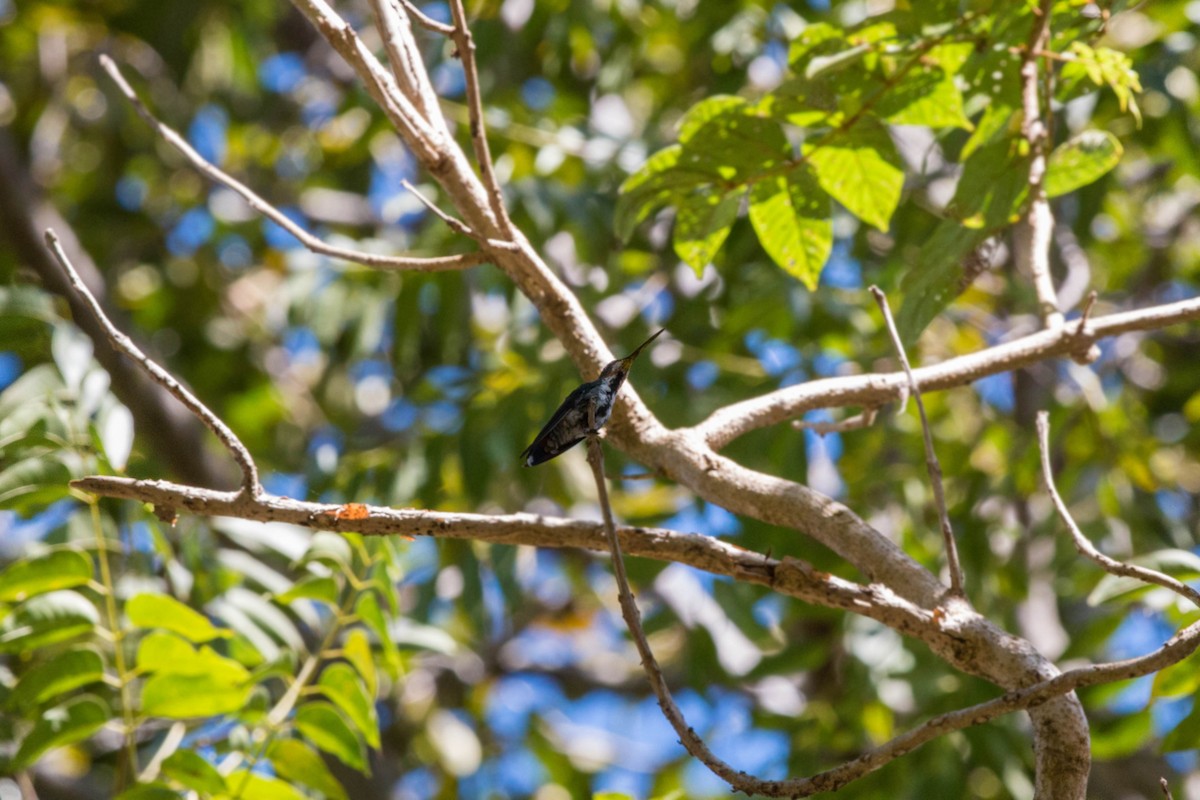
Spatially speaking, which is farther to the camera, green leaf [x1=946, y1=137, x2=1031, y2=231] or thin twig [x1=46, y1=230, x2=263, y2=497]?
green leaf [x1=946, y1=137, x2=1031, y2=231]

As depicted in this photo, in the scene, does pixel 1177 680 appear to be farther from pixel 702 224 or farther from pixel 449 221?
pixel 449 221

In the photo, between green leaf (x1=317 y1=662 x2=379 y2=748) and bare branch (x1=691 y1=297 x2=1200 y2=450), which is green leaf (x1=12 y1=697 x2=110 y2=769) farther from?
bare branch (x1=691 y1=297 x2=1200 y2=450)

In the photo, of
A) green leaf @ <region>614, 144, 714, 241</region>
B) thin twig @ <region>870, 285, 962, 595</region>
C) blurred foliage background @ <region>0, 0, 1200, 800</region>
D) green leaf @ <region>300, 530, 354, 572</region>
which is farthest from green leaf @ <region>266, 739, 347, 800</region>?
thin twig @ <region>870, 285, 962, 595</region>

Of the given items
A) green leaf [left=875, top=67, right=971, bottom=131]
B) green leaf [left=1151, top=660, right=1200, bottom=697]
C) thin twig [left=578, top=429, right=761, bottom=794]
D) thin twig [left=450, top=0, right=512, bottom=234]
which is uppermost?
green leaf [left=875, top=67, right=971, bottom=131]

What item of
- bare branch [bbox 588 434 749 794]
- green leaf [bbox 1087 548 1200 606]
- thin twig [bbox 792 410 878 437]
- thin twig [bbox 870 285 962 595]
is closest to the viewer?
bare branch [bbox 588 434 749 794]

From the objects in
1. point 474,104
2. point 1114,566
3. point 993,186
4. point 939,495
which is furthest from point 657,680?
point 993,186

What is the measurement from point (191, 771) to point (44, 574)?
60 centimetres

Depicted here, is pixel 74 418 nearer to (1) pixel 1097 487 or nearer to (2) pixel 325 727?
(2) pixel 325 727

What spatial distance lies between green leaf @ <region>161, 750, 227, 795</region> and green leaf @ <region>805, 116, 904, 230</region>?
1815mm

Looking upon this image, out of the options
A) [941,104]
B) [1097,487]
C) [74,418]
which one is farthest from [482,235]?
[1097,487]

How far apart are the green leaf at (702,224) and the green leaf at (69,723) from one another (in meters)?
1.66

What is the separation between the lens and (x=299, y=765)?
2.65m

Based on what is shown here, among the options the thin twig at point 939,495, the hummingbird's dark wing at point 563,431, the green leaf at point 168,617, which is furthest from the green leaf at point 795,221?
the green leaf at point 168,617

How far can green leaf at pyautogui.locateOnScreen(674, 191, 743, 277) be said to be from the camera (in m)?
2.57
